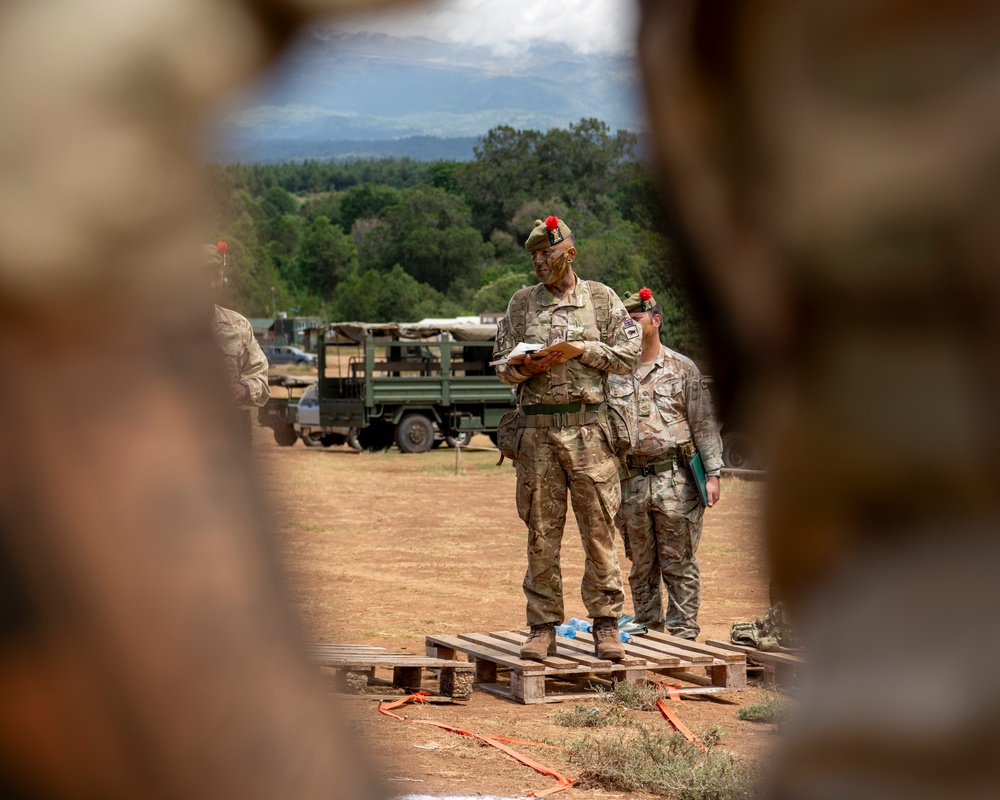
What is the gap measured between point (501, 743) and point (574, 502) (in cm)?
151

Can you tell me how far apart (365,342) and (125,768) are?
22790mm

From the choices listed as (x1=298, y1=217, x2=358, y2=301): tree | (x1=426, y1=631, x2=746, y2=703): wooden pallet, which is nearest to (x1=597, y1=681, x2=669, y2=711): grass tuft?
(x1=426, y1=631, x2=746, y2=703): wooden pallet

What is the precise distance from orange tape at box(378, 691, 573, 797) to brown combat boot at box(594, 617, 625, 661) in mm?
1030

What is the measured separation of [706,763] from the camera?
18.9ft

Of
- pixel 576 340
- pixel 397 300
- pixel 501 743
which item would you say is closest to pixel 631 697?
pixel 501 743

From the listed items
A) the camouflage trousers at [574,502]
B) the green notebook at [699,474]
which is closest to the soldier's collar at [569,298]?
the camouflage trousers at [574,502]

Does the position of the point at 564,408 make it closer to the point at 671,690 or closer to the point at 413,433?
the point at 671,690

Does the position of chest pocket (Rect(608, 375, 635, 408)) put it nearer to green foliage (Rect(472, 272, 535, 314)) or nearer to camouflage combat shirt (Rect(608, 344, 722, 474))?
camouflage combat shirt (Rect(608, 344, 722, 474))

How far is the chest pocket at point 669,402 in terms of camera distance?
8180 mm

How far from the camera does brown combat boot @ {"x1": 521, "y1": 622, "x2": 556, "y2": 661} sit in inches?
293

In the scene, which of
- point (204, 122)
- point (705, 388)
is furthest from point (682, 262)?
point (204, 122)

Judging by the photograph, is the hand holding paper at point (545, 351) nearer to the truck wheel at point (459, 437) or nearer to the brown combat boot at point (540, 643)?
the brown combat boot at point (540, 643)

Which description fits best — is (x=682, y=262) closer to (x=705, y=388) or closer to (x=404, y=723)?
(x=705, y=388)

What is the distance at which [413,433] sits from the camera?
23859 mm
